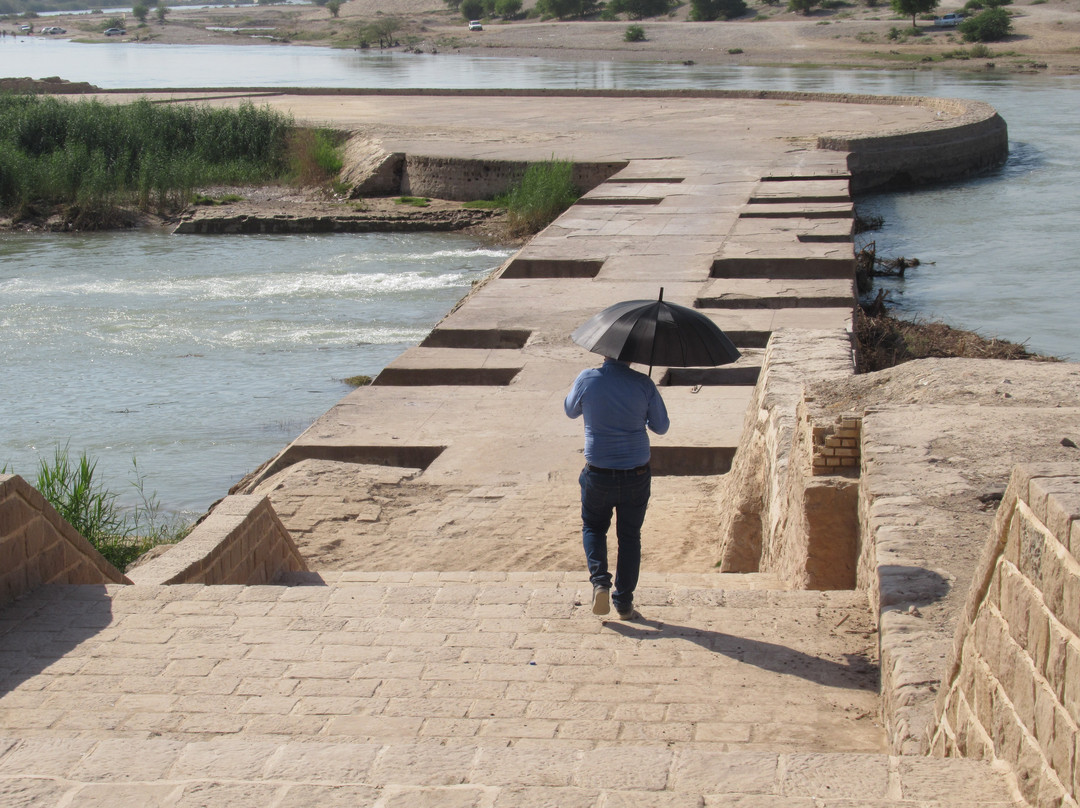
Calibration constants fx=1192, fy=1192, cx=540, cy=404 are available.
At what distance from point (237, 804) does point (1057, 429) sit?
125 inches

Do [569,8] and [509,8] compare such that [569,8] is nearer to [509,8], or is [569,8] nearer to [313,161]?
[509,8]

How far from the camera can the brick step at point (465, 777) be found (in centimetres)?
248

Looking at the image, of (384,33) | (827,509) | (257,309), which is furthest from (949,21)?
(827,509)

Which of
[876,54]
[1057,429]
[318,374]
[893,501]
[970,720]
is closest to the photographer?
[970,720]

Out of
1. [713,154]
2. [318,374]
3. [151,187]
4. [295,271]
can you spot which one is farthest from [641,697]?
[151,187]

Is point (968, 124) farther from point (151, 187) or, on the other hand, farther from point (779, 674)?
point (779, 674)

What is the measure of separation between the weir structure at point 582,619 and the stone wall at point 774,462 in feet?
0.09

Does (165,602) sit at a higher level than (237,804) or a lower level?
lower

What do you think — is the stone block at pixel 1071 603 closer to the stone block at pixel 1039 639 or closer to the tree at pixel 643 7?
the stone block at pixel 1039 639

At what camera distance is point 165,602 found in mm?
4520

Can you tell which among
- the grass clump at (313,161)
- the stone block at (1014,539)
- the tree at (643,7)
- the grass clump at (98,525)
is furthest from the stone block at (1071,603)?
the tree at (643,7)

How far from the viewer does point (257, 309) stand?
53.4ft

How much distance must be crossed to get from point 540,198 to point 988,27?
47.5 meters

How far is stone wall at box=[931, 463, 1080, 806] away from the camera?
7.33ft
